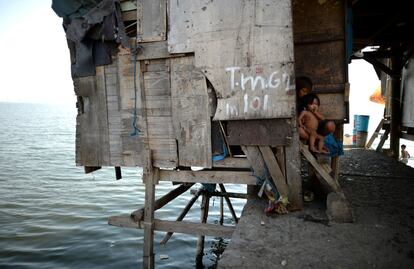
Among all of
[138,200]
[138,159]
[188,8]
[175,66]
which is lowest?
[138,200]

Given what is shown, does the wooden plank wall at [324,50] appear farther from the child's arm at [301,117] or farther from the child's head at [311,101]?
the child's arm at [301,117]

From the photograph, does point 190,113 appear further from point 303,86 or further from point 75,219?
point 75,219

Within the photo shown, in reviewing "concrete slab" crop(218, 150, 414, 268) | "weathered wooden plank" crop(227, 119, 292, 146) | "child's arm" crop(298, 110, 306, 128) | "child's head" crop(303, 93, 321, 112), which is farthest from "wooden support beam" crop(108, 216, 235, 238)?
"child's head" crop(303, 93, 321, 112)

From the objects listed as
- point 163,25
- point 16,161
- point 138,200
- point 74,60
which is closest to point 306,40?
point 163,25

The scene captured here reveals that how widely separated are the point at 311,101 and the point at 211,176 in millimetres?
2081

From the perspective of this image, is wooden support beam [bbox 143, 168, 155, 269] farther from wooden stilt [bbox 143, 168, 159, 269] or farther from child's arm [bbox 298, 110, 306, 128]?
child's arm [bbox 298, 110, 306, 128]

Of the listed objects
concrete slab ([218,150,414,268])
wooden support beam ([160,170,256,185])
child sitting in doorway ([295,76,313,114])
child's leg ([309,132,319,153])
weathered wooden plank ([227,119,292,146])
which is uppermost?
child sitting in doorway ([295,76,313,114])

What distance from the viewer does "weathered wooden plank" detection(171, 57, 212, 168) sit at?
14.7 ft

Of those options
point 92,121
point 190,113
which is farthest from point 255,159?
point 92,121

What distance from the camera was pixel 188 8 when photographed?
14.3 ft

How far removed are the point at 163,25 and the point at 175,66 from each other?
0.70m

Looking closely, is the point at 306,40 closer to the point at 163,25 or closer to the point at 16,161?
the point at 163,25

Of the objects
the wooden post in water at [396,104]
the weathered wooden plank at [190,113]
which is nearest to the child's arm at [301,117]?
the weathered wooden plank at [190,113]

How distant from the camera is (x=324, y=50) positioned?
490 cm
